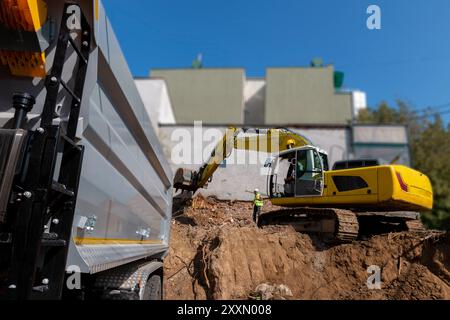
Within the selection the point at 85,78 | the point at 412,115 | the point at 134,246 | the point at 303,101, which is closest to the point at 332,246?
the point at 134,246

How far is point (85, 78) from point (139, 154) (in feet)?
4.83

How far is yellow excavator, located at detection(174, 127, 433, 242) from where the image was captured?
7988 millimetres

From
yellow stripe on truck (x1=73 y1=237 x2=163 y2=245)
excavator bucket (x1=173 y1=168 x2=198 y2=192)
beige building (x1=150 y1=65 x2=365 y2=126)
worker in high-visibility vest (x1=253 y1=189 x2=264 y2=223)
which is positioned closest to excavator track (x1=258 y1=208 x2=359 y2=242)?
worker in high-visibility vest (x1=253 y1=189 x2=264 y2=223)

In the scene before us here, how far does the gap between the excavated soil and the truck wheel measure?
8.58ft

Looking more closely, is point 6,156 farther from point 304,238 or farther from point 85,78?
point 304,238

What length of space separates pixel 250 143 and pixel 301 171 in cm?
145

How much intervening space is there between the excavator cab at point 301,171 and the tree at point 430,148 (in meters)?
13.8

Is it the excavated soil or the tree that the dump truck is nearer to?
the excavated soil

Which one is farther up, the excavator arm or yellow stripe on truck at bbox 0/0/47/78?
the excavator arm

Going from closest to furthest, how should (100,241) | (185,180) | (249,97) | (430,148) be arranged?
(100,241) < (185,180) < (430,148) < (249,97)

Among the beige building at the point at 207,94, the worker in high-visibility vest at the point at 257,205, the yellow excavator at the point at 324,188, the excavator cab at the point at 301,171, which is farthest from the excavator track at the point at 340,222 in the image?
the beige building at the point at 207,94

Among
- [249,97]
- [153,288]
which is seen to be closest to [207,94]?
[249,97]

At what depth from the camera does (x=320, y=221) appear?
28.2 ft

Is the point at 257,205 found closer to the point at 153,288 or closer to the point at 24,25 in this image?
the point at 153,288
